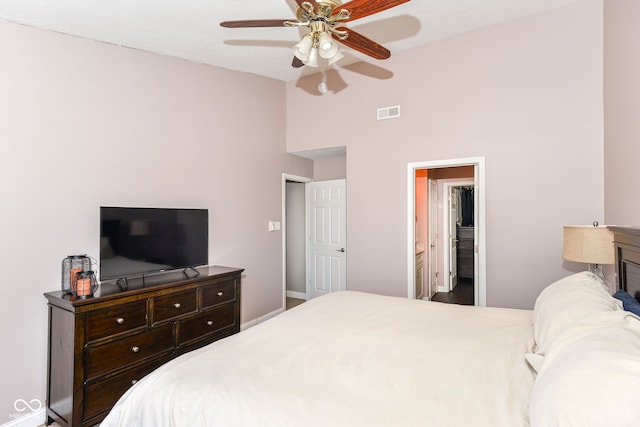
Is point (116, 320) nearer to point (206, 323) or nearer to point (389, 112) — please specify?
point (206, 323)

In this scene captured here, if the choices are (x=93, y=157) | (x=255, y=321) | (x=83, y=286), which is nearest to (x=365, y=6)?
(x=93, y=157)

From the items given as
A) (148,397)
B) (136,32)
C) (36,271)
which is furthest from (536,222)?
(36,271)

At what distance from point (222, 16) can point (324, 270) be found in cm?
353

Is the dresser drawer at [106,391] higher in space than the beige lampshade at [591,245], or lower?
lower

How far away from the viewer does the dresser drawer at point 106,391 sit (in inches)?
88.6

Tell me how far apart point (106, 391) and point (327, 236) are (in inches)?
130

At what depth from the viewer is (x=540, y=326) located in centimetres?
155

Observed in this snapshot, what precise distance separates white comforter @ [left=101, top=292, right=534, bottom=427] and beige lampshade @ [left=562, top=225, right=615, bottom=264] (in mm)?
703

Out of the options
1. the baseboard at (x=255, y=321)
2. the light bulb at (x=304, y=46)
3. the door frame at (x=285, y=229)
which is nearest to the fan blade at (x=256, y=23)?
the light bulb at (x=304, y=46)

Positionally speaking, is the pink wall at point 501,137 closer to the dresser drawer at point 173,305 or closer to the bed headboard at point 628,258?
the bed headboard at point 628,258

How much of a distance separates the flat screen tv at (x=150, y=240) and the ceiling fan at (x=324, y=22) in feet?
5.60

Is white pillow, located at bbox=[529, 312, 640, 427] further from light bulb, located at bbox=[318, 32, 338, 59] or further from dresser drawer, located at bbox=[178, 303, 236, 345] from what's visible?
dresser drawer, located at bbox=[178, 303, 236, 345]

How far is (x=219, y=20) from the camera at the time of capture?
287cm

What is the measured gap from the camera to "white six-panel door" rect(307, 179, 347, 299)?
4.91m
